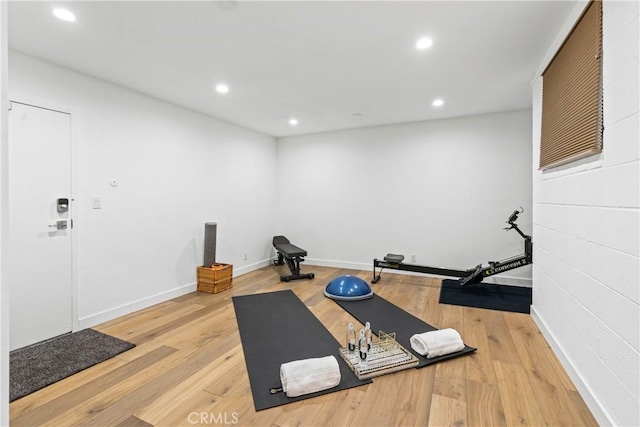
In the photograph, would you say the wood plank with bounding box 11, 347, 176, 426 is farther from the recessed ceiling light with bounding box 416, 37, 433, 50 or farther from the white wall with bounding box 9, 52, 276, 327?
the recessed ceiling light with bounding box 416, 37, 433, 50

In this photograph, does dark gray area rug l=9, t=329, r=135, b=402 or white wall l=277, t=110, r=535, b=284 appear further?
white wall l=277, t=110, r=535, b=284

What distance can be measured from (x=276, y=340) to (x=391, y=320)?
1.21 metres

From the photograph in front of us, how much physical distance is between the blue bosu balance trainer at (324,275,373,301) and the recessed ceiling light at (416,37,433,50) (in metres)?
2.71

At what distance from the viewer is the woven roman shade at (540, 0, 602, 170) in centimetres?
178

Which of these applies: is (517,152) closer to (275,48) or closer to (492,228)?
(492,228)

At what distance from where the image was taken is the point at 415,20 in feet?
7.07

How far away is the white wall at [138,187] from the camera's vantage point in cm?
297

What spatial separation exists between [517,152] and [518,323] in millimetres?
2489

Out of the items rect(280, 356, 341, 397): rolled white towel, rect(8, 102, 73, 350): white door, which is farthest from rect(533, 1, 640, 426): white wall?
rect(8, 102, 73, 350): white door

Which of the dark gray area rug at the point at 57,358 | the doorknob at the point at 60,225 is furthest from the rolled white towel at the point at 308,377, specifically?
the doorknob at the point at 60,225

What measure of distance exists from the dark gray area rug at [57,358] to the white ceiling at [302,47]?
2.52 meters

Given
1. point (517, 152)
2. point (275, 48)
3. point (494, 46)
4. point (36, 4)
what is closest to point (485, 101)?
point (517, 152)

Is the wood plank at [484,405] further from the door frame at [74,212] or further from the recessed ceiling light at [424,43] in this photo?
the door frame at [74,212]

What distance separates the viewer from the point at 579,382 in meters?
1.95
